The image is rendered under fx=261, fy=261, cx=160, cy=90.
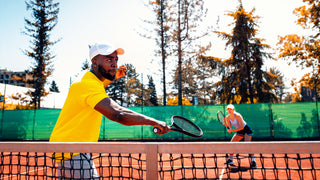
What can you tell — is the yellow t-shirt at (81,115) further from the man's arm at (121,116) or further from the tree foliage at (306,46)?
the tree foliage at (306,46)

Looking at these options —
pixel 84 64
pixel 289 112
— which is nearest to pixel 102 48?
pixel 289 112

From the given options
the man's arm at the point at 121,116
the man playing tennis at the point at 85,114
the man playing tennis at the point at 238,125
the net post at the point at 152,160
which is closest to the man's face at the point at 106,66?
the man playing tennis at the point at 85,114

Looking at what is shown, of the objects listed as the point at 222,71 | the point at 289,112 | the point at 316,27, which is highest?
the point at 316,27

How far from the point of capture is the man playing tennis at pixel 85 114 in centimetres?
190

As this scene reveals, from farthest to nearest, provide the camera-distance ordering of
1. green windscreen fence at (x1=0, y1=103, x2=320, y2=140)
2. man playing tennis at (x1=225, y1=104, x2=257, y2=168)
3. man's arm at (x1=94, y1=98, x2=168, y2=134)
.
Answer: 1. green windscreen fence at (x1=0, y1=103, x2=320, y2=140)
2. man playing tennis at (x1=225, y1=104, x2=257, y2=168)
3. man's arm at (x1=94, y1=98, x2=168, y2=134)

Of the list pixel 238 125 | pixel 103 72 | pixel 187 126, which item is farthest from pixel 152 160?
pixel 238 125

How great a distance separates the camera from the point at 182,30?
1939 cm

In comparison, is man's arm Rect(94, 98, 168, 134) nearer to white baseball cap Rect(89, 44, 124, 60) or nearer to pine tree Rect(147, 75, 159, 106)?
white baseball cap Rect(89, 44, 124, 60)

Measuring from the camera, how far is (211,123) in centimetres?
1460

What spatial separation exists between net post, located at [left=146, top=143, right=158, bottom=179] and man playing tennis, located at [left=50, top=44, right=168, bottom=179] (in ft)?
0.50

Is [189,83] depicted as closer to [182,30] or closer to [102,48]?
[182,30]

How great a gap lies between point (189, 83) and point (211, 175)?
50.9ft

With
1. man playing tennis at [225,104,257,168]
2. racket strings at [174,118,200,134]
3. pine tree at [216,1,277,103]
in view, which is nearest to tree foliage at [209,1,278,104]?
pine tree at [216,1,277,103]

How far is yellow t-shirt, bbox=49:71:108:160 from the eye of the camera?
1951mm
